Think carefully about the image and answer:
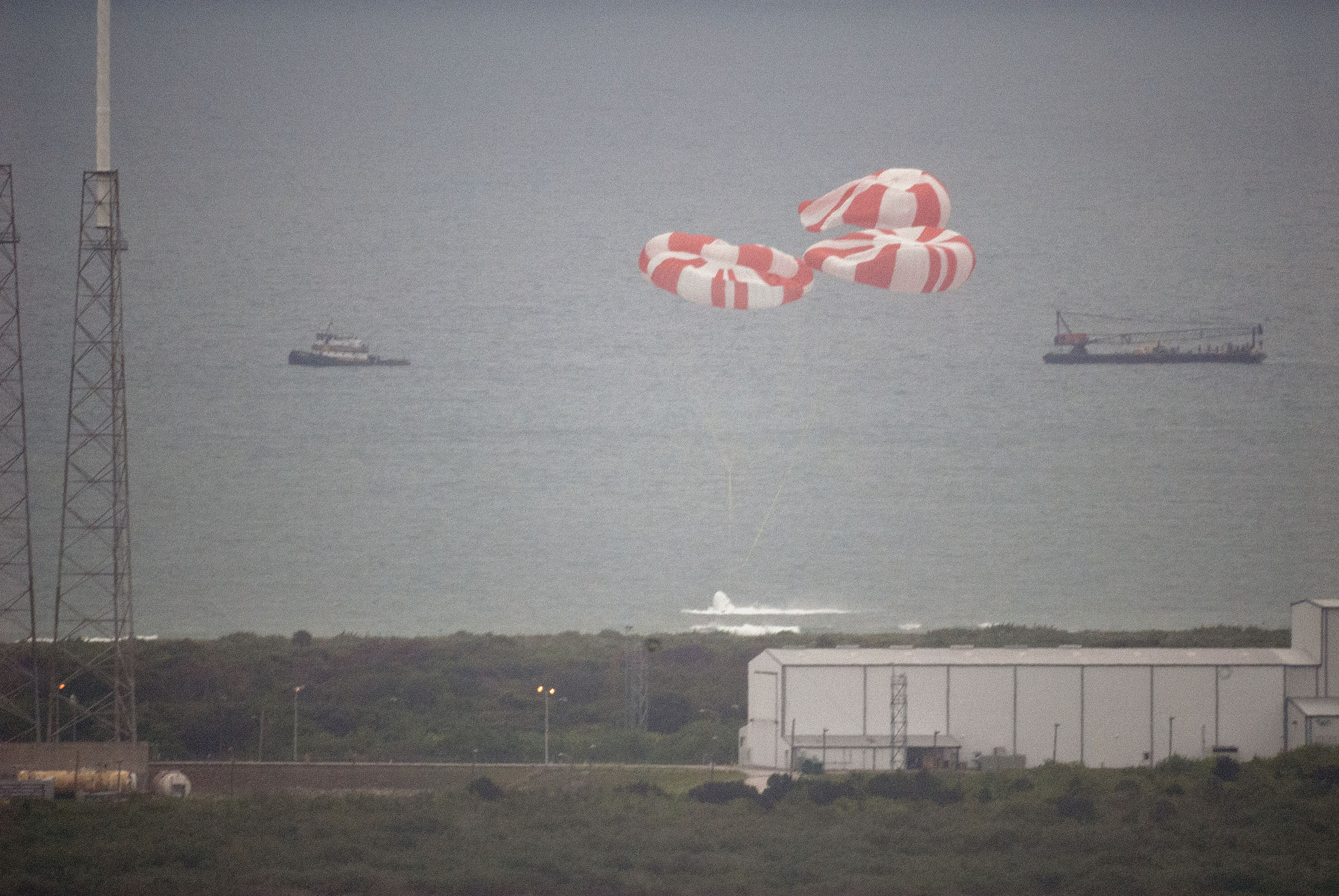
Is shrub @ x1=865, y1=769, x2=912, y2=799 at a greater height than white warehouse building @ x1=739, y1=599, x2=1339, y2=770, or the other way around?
white warehouse building @ x1=739, y1=599, x2=1339, y2=770

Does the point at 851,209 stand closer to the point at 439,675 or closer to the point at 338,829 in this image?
the point at 338,829

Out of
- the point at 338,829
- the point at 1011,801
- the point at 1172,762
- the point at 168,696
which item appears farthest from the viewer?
the point at 168,696

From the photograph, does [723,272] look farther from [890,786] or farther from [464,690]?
[464,690]

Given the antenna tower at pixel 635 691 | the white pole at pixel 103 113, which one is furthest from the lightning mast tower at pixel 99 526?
the antenna tower at pixel 635 691

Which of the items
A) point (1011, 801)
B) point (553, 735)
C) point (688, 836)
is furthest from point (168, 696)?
point (1011, 801)

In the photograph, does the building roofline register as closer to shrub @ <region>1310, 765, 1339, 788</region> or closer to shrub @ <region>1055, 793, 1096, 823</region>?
shrub @ <region>1310, 765, 1339, 788</region>

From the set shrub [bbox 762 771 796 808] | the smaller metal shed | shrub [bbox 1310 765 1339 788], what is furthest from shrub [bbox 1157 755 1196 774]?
shrub [bbox 762 771 796 808]
